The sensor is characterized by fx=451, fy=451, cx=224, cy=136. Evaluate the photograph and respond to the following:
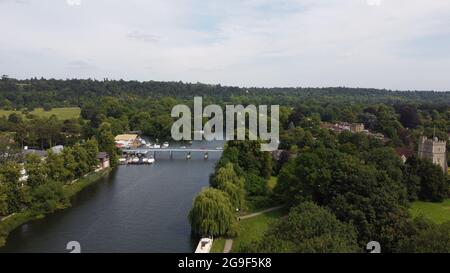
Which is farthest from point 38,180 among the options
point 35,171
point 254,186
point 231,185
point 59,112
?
point 59,112

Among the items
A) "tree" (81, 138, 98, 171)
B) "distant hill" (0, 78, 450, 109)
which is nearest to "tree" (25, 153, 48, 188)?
"tree" (81, 138, 98, 171)

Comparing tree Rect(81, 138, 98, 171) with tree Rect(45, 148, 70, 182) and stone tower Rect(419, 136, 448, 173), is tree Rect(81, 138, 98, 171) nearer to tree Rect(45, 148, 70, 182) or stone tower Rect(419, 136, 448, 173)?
tree Rect(45, 148, 70, 182)

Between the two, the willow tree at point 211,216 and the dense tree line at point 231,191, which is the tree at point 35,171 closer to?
the dense tree line at point 231,191

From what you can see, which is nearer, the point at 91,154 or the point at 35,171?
the point at 35,171

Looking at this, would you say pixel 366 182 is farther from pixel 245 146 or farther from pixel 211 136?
pixel 211 136

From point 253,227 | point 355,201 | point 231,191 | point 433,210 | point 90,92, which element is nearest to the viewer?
point 355,201

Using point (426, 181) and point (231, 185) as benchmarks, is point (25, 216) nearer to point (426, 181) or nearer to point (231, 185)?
point (231, 185)

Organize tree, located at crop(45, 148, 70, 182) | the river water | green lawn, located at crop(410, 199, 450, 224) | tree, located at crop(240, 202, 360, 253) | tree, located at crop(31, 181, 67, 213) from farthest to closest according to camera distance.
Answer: tree, located at crop(45, 148, 70, 182)
green lawn, located at crop(410, 199, 450, 224)
tree, located at crop(31, 181, 67, 213)
the river water
tree, located at crop(240, 202, 360, 253)
